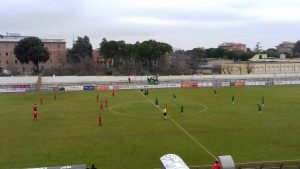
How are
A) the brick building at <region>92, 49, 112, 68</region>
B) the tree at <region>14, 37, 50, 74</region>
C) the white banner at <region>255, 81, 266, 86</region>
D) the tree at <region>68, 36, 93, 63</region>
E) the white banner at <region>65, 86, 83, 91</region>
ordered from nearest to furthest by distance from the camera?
1. the white banner at <region>65, 86, 83, 91</region>
2. the white banner at <region>255, 81, 266, 86</region>
3. the tree at <region>14, 37, 50, 74</region>
4. the tree at <region>68, 36, 93, 63</region>
5. the brick building at <region>92, 49, 112, 68</region>

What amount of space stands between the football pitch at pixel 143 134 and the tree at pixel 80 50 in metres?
62.1

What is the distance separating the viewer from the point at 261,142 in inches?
982

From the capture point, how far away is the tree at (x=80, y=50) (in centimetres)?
10750

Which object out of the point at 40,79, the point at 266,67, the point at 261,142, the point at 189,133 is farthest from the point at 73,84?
the point at 266,67

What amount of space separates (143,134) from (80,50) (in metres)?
83.3

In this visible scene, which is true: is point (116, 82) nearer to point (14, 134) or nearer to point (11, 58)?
point (14, 134)

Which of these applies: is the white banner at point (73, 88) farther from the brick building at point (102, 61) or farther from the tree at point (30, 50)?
the brick building at point (102, 61)

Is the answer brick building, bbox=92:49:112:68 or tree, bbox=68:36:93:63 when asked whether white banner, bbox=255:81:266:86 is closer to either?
brick building, bbox=92:49:112:68

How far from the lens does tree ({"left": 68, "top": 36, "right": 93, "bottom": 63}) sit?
10750cm

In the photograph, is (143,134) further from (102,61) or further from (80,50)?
(102,61)

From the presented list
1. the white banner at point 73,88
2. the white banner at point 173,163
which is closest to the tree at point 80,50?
the white banner at point 73,88

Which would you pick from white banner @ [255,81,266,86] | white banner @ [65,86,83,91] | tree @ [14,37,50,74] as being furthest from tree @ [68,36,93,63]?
white banner @ [255,81,266,86]

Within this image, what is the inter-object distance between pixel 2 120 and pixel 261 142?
2438cm

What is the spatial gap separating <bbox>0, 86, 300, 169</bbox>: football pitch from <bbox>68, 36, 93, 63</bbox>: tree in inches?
2444
